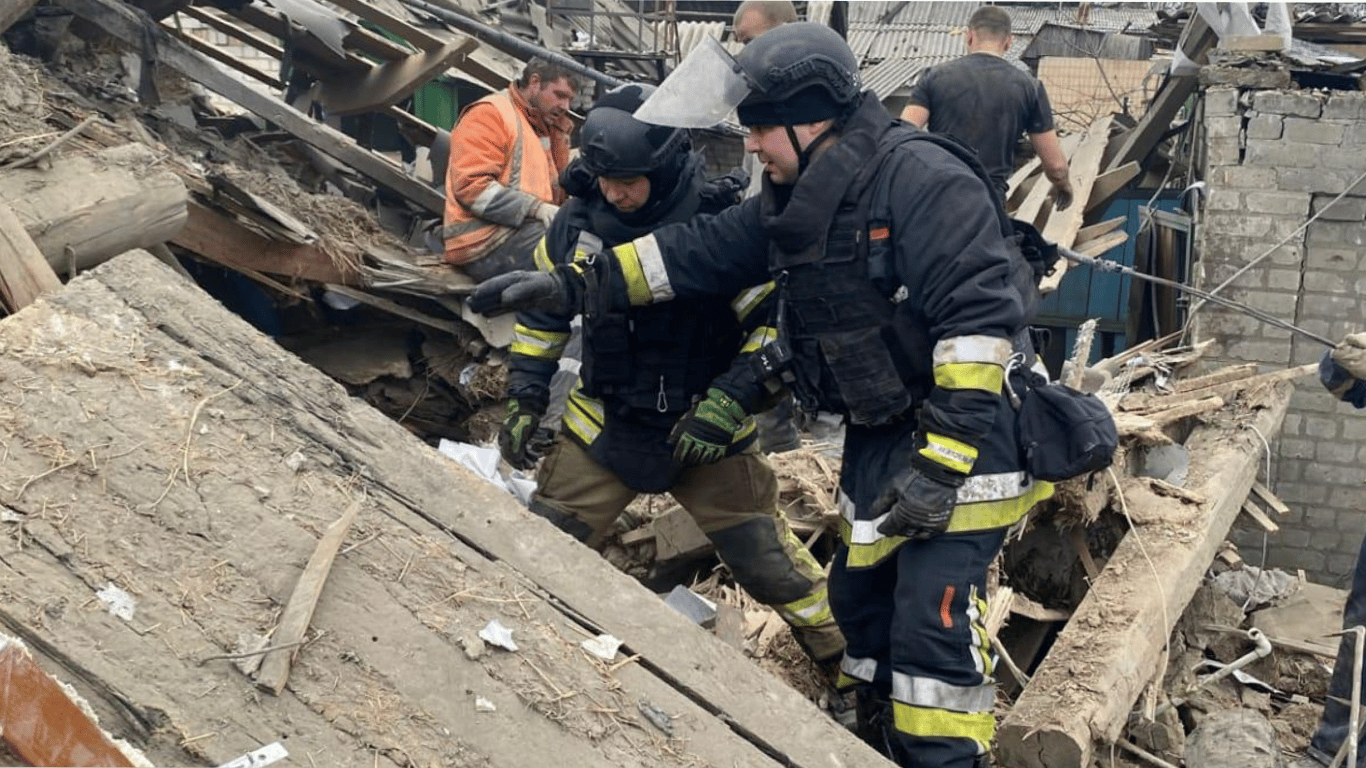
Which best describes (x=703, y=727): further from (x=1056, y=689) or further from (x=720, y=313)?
(x=720, y=313)

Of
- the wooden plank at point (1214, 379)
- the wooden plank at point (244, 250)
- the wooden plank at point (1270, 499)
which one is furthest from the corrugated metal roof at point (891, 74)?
the wooden plank at point (244, 250)

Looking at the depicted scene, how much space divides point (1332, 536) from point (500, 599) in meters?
6.59

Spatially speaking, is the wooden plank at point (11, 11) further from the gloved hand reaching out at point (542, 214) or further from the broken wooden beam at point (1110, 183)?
the broken wooden beam at point (1110, 183)

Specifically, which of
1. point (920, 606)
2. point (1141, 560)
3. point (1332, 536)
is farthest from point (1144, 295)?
point (920, 606)

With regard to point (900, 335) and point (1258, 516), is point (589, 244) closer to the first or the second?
point (900, 335)

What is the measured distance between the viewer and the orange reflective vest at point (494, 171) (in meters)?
6.30

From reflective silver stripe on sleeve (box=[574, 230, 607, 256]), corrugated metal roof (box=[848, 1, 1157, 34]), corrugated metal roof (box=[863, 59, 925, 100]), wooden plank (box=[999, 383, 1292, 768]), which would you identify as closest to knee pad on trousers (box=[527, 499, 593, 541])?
reflective silver stripe on sleeve (box=[574, 230, 607, 256])

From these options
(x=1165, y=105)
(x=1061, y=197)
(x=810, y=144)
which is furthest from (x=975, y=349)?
(x=1165, y=105)

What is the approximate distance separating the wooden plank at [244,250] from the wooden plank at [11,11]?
104cm

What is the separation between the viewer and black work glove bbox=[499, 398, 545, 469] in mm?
4402

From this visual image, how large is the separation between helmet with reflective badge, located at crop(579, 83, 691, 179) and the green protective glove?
2.39ft

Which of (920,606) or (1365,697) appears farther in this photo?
(1365,697)

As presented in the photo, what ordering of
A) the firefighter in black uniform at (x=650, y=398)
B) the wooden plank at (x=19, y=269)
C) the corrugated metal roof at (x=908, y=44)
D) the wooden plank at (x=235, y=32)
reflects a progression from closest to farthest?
the wooden plank at (x=19, y=269) → the firefighter in black uniform at (x=650, y=398) → the wooden plank at (x=235, y=32) → the corrugated metal roof at (x=908, y=44)

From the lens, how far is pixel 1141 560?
15.1 feet
